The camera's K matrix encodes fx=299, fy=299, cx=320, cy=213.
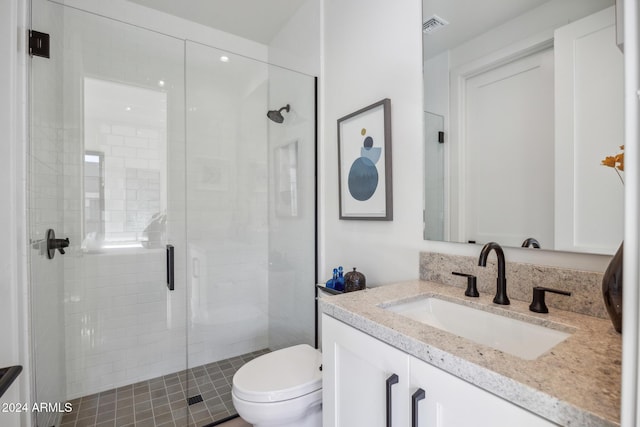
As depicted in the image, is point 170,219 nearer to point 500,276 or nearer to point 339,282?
point 339,282

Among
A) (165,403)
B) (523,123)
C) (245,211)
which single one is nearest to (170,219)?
(245,211)

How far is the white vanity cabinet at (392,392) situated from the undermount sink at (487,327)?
216 millimetres

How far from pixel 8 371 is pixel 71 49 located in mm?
1799

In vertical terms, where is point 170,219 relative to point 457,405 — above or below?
above

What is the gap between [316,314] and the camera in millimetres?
2098

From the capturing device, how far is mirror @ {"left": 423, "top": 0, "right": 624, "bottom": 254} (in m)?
0.86

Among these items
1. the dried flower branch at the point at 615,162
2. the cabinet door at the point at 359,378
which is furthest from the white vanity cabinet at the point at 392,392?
the dried flower branch at the point at 615,162

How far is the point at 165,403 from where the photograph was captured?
187 centimetres

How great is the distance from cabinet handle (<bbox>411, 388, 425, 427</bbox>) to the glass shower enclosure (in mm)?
1475

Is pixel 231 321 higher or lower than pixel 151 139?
lower

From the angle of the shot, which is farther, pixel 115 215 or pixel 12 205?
pixel 115 215

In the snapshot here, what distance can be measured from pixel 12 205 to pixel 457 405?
4.98 feet

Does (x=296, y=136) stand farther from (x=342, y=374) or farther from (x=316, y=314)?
(x=342, y=374)

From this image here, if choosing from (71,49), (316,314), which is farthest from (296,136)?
(71,49)
